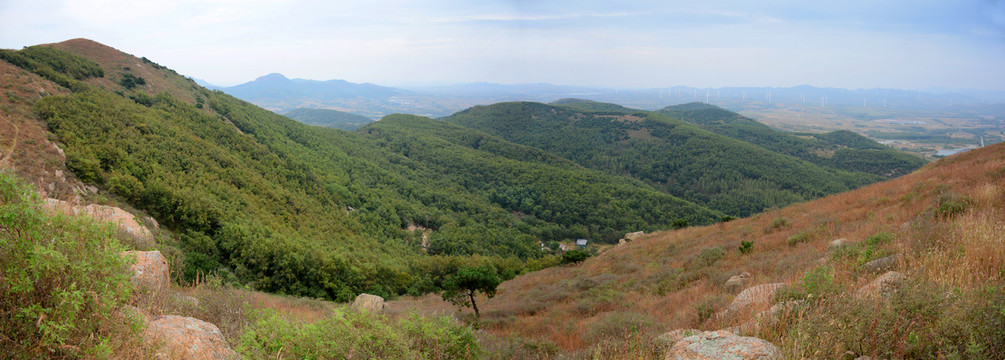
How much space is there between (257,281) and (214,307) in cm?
1414

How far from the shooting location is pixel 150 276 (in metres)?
4.66

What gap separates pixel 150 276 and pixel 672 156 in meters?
111

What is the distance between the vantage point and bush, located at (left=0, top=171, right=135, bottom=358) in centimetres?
252

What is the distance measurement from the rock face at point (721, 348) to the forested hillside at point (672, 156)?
265ft

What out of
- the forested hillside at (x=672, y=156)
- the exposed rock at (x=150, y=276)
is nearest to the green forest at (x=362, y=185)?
the forested hillside at (x=672, y=156)

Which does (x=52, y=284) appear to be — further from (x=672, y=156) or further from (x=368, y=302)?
(x=672, y=156)

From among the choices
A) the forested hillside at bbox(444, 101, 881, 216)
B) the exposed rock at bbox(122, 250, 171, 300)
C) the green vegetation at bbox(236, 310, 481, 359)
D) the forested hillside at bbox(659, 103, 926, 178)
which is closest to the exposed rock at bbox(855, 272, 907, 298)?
the green vegetation at bbox(236, 310, 481, 359)

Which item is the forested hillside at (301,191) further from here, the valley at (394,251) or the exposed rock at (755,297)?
the exposed rock at (755,297)

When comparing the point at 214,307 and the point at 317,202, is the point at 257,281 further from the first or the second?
the point at 317,202

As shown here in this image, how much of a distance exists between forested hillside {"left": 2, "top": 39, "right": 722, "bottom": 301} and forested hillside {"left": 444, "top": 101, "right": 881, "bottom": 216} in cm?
2346

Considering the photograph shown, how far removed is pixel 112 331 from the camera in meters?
2.88

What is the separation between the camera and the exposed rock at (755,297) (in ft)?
15.8

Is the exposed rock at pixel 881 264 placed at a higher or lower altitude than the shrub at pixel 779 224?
higher

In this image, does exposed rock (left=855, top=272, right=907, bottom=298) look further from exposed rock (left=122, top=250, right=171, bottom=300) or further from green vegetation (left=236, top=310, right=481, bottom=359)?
exposed rock (left=122, top=250, right=171, bottom=300)
